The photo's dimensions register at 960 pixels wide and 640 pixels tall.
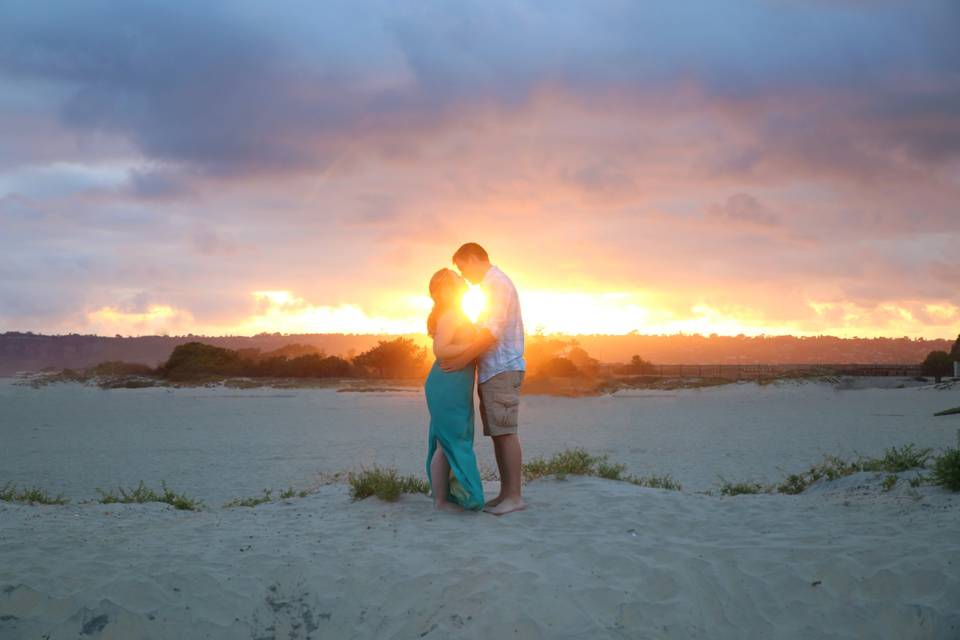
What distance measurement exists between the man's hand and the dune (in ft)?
4.09

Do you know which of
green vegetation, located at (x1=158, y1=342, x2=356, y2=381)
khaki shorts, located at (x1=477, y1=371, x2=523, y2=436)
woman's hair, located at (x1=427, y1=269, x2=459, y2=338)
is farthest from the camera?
green vegetation, located at (x1=158, y1=342, x2=356, y2=381)

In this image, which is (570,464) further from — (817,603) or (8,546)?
(8,546)

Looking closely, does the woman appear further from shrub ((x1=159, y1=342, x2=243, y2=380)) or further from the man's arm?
shrub ((x1=159, y1=342, x2=243, y2=380))

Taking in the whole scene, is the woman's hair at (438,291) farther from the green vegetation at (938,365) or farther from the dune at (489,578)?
the green vegetation at (938,365)

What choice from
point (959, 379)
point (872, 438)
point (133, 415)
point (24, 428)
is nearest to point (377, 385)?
point (133, 415)

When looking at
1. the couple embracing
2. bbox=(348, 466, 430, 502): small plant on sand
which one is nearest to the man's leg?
the couple embracing

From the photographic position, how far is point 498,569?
5277 mm

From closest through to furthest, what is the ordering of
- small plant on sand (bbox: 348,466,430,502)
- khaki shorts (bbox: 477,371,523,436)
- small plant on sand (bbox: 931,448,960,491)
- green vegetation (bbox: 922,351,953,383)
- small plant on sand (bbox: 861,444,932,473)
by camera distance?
khaki shorts (bbox: 477,371,523,436)
small plant on sand (bbox: 931,448,960,491)
small plant on sand (bbox: 348,466,430,502)
small plant on sand (bbox: 861,444,932,473)
green vegetation (bbox: 922,351,953,383)

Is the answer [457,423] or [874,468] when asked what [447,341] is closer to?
[457,423]

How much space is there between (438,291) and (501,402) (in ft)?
3.51

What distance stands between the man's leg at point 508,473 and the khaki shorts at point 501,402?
0.39 feet

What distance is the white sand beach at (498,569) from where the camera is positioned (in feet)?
15.7

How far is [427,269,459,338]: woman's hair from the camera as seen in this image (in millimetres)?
6730

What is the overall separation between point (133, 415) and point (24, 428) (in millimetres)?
3856
